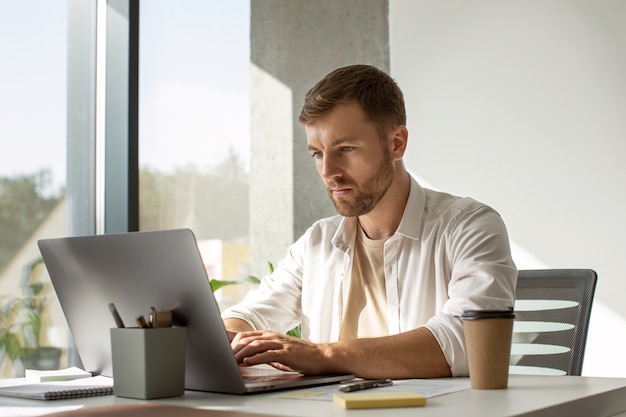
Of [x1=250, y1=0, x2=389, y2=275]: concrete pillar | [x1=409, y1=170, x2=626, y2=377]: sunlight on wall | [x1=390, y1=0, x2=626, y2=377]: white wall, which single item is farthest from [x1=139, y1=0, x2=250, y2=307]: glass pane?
[x1=409, y1=170, x2=626, y2=377]: sunlight on wall

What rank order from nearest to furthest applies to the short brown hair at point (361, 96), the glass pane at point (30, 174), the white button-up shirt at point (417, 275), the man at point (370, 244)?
the white button-up shirt at point (417, 275), the man at point (370, 244), the short brown hair at point (361, 96), the glass pane at point (30, 174)

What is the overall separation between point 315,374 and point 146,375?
0.35 m

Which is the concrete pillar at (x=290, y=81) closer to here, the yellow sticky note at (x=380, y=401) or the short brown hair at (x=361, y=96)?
the short brown hair at (x=361, y=96)

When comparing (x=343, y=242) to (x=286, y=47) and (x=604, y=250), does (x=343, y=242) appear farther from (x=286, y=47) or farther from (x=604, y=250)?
(x=286, y=47)

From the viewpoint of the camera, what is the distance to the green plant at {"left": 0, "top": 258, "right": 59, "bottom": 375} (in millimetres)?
2516

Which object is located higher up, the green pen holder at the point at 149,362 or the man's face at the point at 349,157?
the man's face at the point at 349,157

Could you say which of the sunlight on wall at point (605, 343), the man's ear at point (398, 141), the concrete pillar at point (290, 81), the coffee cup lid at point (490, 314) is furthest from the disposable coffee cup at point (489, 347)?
A: the concrete pillar at point (290, 81)

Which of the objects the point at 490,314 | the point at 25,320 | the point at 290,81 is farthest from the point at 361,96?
the point at 290,81

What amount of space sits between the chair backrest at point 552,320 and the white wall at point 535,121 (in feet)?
3.92

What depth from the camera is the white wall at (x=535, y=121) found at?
9.71ft

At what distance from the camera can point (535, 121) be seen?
317 centimetres

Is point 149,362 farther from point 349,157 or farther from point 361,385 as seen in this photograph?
point 349,157

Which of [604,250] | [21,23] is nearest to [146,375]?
[21,23]

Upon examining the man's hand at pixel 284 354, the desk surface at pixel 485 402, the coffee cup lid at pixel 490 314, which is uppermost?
the coffee cup lid at pixel 490 314
